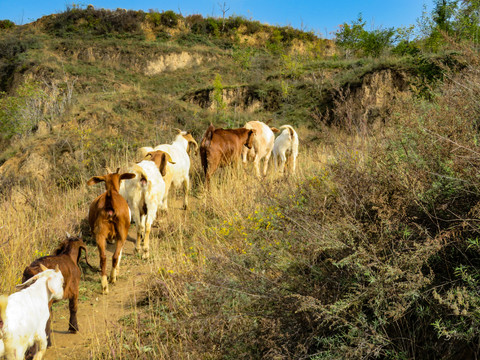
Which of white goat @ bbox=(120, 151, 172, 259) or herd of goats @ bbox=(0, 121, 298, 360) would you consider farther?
white goat @ bbox=(120, 151, 172, 259)

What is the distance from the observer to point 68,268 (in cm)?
422

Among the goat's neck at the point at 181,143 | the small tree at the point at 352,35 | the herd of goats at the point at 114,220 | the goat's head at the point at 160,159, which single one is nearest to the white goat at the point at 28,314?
the herd of goats at the point at 114,220

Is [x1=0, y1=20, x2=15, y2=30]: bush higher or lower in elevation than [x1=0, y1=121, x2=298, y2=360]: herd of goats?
higher

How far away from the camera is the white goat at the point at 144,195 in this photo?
21.1ft

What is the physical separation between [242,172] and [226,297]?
20.0ft

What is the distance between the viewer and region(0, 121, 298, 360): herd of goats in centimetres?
317

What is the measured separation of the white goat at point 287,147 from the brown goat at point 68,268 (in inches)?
252

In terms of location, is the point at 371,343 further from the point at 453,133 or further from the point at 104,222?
the point at 104,222

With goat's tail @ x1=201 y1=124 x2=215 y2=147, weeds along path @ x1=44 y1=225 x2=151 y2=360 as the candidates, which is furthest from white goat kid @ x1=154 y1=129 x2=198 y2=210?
weeds along path @ x1=44 y1=225 x2=151 y2=360

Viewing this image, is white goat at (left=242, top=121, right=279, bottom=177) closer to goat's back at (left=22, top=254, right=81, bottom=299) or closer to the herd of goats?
the herd of goats

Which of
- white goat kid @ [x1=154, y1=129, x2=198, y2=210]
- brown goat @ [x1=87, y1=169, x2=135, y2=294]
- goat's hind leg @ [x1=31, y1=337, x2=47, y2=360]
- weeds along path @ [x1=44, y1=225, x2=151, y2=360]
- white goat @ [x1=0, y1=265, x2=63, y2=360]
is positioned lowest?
weeds along path @ [x1=44, y1=225, x2=151, y2=360]

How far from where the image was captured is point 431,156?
3.13 metres

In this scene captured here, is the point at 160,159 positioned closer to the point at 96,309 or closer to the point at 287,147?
the point at 96,309

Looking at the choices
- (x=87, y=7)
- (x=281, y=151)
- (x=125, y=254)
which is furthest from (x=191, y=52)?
(x=125, y=254)
